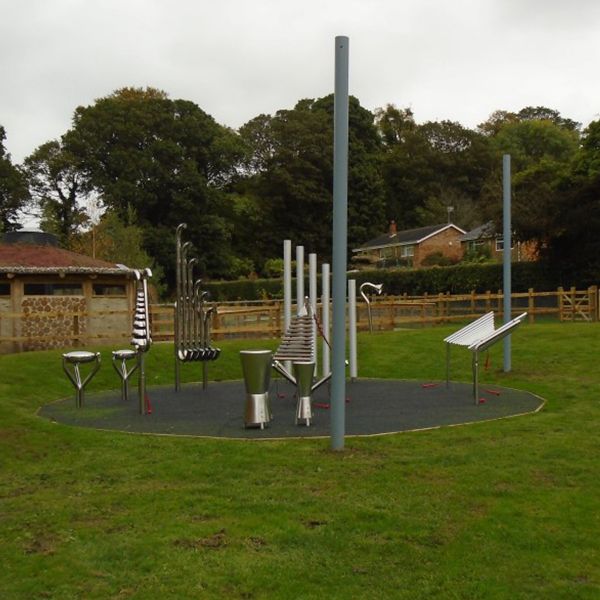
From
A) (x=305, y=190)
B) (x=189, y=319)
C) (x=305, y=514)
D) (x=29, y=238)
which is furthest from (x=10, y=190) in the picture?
(x=305, y=514)

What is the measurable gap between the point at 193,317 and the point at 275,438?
166 inches

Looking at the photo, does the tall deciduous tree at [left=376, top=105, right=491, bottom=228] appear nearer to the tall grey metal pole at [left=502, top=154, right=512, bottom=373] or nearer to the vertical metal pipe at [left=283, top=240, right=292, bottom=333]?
the tall grey metal pole at [left=502, top=154, right=512, bottom=373]

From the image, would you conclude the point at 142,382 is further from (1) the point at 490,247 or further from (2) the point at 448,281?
(1) the point at 490,247

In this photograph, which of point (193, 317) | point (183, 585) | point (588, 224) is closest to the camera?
point (183, 585)

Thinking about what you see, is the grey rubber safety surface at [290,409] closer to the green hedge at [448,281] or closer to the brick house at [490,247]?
the green hedge at [448,281]

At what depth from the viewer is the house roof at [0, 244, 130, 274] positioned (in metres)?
23.3

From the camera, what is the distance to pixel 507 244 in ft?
47.0

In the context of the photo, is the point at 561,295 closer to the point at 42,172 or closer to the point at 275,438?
the point at 275,438

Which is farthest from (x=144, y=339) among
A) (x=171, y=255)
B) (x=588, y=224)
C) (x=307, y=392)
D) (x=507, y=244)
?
(x=171, y=255)

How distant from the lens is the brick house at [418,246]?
57.6 metres

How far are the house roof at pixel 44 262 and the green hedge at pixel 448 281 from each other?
47.7 feet

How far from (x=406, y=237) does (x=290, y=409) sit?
50.2m

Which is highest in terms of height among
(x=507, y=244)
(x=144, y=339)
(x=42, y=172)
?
(x=42, y=172)

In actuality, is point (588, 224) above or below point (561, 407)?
above
